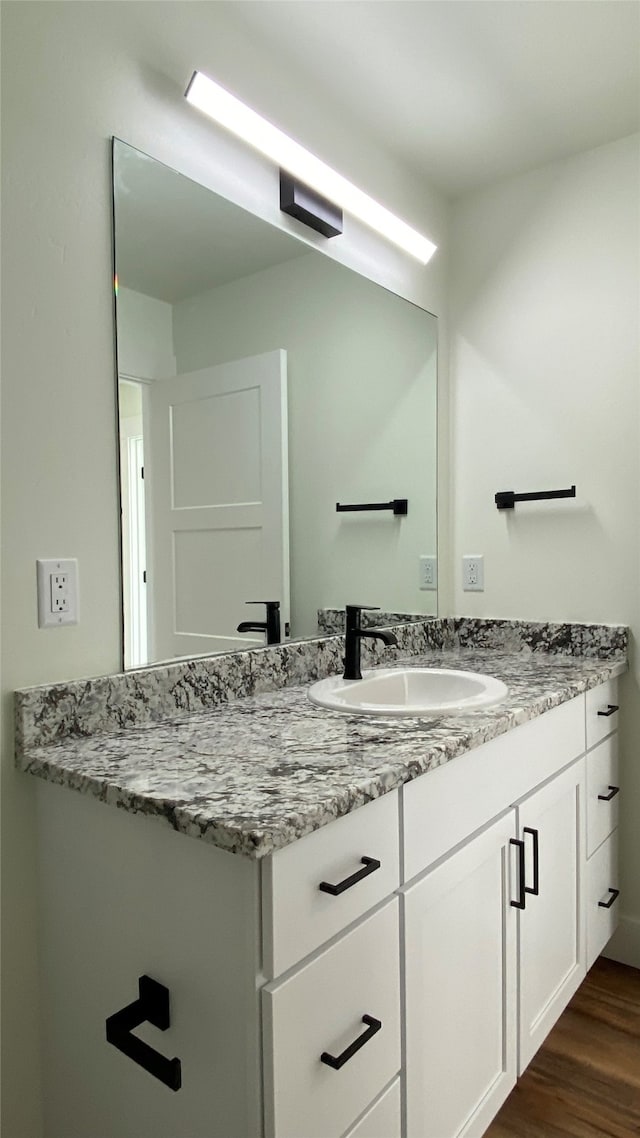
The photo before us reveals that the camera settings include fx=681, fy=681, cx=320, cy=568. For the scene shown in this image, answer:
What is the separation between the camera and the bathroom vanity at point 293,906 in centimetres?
80

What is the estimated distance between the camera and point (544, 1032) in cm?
148

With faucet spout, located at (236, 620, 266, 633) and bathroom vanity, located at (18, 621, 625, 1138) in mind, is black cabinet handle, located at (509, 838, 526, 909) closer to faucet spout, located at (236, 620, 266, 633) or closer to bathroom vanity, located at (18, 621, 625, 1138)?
bathroom vanity, located at (18, 621, 625, 1138)

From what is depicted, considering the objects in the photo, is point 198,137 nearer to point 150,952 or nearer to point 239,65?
point 239,65

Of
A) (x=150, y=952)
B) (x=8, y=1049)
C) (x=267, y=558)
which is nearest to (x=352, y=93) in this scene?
(x=267, y=558)

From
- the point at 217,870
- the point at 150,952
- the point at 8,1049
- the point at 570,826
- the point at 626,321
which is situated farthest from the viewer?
the point at 626,321

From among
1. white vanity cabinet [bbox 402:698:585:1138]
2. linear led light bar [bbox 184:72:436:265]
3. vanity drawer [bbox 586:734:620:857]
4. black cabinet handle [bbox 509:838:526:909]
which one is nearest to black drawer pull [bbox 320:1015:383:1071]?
white vanity cabinet [bbox 402:698:585:1138]

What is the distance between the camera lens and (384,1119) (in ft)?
3.20

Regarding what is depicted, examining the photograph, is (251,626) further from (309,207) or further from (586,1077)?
(586,1077)

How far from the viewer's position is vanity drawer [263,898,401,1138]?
0.78 metres

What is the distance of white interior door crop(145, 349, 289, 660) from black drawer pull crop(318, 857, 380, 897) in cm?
61

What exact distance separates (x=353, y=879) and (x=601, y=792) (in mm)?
1180

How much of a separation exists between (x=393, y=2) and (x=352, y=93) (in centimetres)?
28

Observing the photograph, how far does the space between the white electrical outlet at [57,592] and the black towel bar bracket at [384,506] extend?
85 cm

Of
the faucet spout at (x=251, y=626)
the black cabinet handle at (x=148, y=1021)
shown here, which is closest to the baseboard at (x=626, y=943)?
the faucet spout at (x=251, y=626)
